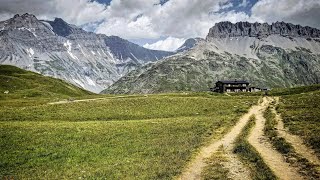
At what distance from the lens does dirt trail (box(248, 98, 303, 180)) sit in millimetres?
24891

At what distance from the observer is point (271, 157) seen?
3044 centimetres

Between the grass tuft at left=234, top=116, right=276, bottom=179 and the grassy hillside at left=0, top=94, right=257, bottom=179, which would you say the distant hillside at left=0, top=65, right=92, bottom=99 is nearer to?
the grassy hillside at left=0, top=94, right=257, bottom=179

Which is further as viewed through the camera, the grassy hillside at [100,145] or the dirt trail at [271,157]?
the grassy hillside at [100,145]

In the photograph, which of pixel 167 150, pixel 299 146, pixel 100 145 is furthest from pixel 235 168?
pixel 100 145

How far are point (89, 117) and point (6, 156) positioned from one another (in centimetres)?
3347

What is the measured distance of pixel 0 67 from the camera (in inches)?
7598

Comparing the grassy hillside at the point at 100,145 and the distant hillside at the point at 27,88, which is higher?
the distant hillside at the point at 27,88

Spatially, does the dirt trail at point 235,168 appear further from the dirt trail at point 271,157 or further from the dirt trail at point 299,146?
the dirt trail at point 299,146

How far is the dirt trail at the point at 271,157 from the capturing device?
2489 centimetres

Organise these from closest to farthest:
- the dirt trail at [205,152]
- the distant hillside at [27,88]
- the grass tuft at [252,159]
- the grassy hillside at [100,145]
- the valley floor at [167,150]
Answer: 1. the grass tuft at [252,159]
2. the dirt trail at [205,152]
3. the valley floor at [167,150]
4. the grassy hillside at [100,145]
5. the distant hillside at [27,88]

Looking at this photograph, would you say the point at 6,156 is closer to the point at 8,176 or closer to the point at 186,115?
the point at 8,176

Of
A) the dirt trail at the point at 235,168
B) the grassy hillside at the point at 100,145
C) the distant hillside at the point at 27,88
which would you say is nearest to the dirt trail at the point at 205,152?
the grassy hillside at the point at 100,145

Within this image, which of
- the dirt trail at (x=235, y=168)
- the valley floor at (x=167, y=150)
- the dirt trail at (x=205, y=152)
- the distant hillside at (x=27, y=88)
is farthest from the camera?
the distant hillside at (x=27, y=88)

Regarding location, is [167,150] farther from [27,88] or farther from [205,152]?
[27,88]
